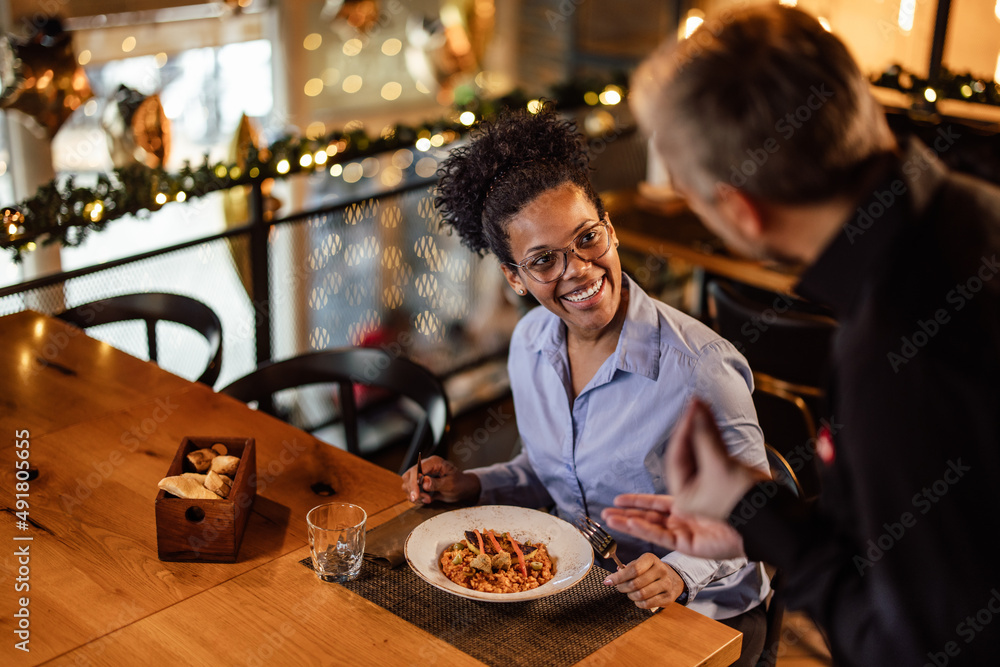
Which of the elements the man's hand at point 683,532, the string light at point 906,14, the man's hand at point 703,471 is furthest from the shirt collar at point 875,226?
the string light at point 906,14

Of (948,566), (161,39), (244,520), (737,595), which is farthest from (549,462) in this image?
(161,39)

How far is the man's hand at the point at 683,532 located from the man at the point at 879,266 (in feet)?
0.78

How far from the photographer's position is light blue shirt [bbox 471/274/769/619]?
1641mm

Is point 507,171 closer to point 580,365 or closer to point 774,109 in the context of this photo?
point 580,365

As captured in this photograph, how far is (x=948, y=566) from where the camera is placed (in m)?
0.92

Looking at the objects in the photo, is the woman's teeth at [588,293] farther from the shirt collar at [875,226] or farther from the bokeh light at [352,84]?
the bokeh light at [352,84]

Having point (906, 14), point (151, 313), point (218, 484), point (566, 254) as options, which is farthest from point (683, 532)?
point (906, 14)

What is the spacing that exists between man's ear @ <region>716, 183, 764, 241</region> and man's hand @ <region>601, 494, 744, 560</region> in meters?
0.41

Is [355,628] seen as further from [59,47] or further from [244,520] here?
[59,47]

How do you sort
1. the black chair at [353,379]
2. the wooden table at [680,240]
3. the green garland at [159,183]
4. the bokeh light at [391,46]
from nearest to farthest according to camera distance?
the black chair at [353,379], the green garland at [159,183], the wooden table at [680,240], the bokeh light at [391,46]

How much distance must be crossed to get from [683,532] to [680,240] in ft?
7.69

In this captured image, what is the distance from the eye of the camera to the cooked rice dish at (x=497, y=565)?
1453mm

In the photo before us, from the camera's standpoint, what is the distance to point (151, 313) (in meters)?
2.53

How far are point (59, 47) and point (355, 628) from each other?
2.49m
